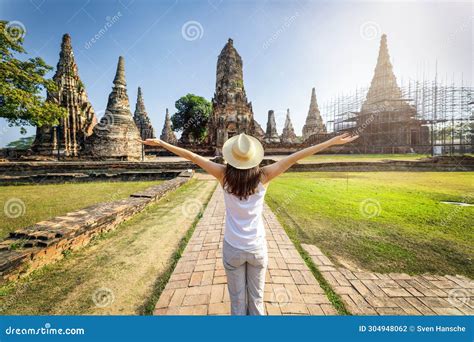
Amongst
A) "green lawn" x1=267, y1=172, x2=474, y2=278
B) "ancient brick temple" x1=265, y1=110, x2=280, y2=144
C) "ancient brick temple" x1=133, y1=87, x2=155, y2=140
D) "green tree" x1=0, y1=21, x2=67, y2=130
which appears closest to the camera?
"green lawn" x1=267, y1=172, x2=474, y2=278

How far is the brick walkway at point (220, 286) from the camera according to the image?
6.66 feet

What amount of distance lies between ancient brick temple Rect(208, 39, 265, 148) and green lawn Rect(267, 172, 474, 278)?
19164 mm

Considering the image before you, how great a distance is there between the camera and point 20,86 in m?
8.09

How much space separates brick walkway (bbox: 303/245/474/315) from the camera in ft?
6.80

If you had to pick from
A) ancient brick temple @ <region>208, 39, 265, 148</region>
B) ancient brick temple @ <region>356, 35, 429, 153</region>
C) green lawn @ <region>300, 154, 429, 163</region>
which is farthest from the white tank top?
ancient brick temple @ <region>356, 35, 429, 153</region>

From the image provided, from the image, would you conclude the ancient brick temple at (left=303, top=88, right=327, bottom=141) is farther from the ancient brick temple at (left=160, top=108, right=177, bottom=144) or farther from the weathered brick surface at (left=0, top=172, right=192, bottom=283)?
the weathered brick surface at (left=0, top=172, right=192, bottom=283)

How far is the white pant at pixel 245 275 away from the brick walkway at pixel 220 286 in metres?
0.46

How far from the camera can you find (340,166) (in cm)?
1495

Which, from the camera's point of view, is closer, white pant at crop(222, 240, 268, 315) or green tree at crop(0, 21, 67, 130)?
white pant at crop(222, 240, 268, 315)

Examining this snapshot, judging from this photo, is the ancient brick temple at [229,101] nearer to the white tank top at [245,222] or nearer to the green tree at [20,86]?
the green tree at [20,86]

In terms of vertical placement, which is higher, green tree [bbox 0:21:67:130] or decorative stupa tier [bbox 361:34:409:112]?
decorative stupa tier [bbox 361:34:409:112]

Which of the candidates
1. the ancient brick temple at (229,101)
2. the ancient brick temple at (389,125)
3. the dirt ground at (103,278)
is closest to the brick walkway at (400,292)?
the dirt ground at (103,278)

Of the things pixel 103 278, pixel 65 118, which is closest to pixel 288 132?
pixel 65 118

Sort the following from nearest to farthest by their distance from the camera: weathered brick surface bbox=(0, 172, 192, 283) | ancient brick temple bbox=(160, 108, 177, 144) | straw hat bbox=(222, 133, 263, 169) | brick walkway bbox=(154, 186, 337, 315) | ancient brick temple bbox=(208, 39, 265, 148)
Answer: straw hat bbox=(222, 133, 263, 169) → brick walkway bbox=(154, 186, 337, 315) → weathered brick surface bbox=(0, 172, 192, 283) → ancient brick temple bbox=(208, 39, 265, 148) → ancient brick temple bbox=(160, 108, 177, 144)
